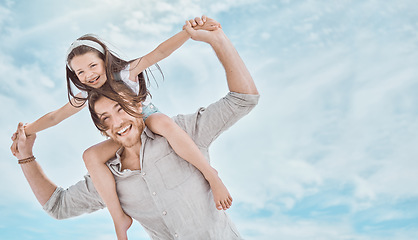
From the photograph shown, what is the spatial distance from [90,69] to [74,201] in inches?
31.2

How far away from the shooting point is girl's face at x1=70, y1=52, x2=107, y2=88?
2430 mm

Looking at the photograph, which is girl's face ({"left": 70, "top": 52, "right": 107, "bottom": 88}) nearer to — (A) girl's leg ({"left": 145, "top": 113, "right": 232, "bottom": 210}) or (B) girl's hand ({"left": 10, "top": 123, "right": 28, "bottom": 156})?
(A) girl's leg ({"left": 145, "top": 113, "right": 232, "bottom": 210})

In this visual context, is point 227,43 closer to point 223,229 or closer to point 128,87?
point 128,87

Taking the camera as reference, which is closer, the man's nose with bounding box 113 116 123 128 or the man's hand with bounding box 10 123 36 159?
the man's nose with bounding box 113 116 123 128

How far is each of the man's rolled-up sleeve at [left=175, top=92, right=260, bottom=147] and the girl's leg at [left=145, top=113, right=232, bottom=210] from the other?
0.15 m

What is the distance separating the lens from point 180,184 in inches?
97.6

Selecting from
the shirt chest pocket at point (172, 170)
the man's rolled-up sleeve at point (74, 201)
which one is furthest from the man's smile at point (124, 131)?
the man's rolled-up sleeve at point (74, 201)

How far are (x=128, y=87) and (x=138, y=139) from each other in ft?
0.84

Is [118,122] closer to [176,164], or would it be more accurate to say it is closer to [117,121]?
[117,121]

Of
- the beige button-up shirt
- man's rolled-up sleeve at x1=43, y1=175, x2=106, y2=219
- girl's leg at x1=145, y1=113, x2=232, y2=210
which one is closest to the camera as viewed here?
girl's leg at x1=145, y1=113, x2=232, y2=210

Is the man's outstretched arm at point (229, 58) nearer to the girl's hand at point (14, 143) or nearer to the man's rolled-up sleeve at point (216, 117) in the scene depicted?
the man's rolled-up sleeve at point (216, 117)

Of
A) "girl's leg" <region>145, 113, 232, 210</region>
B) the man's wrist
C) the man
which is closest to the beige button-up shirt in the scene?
the man

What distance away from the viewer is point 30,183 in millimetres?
2852

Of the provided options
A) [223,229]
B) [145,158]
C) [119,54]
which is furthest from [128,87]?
[223,229]
